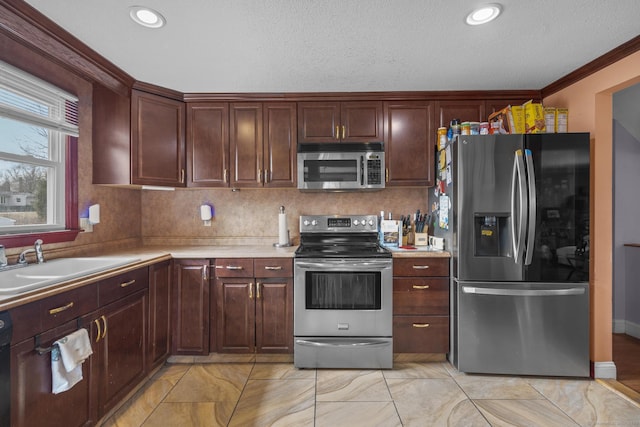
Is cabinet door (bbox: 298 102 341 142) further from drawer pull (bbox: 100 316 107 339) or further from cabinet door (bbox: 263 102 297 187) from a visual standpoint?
A: drawer pull (bbox: 100 316 107 339)

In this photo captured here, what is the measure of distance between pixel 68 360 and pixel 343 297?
5.50 ft

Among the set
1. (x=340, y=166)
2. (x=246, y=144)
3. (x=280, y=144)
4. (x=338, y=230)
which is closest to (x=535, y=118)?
(x=340, y=166)

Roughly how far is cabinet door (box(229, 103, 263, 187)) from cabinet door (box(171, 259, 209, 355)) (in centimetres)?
84

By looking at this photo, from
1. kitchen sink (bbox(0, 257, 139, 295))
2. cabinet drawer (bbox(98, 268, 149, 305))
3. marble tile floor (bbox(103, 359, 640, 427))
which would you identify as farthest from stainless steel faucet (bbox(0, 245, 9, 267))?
marble tile floor (bbox(103, 359, 640, 427))

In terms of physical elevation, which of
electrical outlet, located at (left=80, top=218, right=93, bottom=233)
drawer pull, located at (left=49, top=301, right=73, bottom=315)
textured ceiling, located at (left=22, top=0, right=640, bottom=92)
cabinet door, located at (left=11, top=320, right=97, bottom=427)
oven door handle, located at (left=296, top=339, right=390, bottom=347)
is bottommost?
oven door handle, located at (left=296, top=339, right=390, bottom=347)

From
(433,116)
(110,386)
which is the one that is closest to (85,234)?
(110,386)

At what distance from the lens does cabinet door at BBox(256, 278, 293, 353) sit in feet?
8.16

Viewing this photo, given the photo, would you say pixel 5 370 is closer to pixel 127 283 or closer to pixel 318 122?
pixel 127 283

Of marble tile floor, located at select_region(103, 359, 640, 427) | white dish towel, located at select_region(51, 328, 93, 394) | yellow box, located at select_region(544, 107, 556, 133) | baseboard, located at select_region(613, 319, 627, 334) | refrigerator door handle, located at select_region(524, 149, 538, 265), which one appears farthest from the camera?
baseboard, located at select_region(613, 319, 627, 334)

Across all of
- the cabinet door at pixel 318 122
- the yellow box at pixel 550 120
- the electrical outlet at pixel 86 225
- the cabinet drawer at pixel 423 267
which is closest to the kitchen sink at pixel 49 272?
the electrical outlet at pixel 86 225

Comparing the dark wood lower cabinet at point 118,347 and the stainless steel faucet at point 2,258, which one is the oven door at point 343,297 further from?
the stainless steel faucet at point 2,258

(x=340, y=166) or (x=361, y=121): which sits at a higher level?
(x=361, y=121)

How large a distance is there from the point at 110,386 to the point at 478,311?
96.4 inches

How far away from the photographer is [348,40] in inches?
76.1
